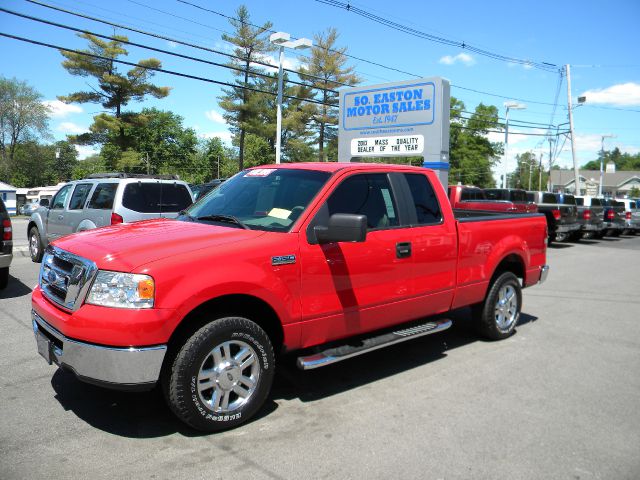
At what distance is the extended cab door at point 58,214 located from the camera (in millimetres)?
10344

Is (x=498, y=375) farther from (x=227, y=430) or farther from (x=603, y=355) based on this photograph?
(x=227, y=430)

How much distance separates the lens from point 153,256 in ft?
11.0

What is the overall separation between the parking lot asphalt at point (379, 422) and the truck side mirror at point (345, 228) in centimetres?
134

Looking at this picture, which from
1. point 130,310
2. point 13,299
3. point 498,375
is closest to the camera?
Answer: point 130,310

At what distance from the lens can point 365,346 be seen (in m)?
4.25

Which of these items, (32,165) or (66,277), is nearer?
(66,277)

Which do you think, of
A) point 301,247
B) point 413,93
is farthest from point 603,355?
point 413,93

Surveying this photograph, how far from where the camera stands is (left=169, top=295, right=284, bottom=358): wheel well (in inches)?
136

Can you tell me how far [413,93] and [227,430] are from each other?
1200cm

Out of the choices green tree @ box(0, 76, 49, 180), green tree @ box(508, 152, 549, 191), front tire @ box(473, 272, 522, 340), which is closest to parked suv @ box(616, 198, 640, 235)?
front tire @ box(473, 272, 522, 340)

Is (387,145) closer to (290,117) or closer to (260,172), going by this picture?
(260,172)

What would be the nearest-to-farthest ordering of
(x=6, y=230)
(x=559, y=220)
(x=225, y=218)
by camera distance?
1. (x=225, y=218)
2. (x=6, y=230)
3. (x=559, y=220)

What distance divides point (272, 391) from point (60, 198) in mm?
8533

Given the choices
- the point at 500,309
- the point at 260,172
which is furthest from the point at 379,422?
the point at 500,309
